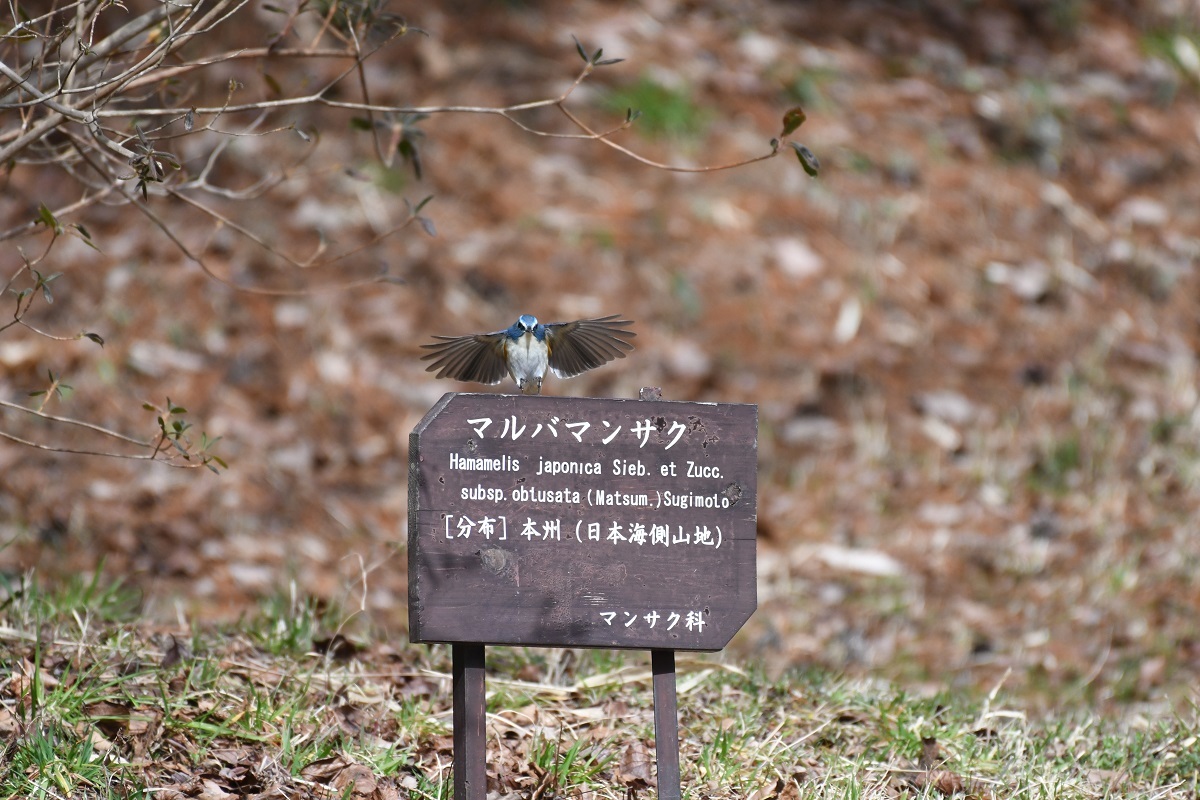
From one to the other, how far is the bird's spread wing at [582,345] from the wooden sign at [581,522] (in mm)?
201

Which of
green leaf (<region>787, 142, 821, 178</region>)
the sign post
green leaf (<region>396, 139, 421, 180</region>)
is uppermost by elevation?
green leaf (<region>396, 139, 421, 180</region>)

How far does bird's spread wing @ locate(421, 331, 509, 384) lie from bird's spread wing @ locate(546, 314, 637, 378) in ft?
0.41

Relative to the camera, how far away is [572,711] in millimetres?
3588

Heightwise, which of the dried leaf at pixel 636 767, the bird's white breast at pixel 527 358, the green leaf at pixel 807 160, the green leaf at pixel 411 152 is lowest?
the dried leaf at pixel 636 767

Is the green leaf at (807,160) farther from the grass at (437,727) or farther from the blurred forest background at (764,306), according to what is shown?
the blurred forest background at (764,306)

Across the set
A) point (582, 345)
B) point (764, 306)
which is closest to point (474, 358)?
point (582, 345)

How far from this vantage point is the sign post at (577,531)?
2717mm

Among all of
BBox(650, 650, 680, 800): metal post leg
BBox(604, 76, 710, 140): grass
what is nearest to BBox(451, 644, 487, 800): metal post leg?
BBox(650, 650, 680, 800): metal post leg

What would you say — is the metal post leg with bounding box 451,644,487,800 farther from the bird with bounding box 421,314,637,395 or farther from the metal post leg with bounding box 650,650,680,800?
the bird with bounding box 421,314,637,395

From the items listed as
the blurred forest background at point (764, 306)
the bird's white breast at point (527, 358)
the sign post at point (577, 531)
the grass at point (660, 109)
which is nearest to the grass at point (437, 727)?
the sign post at point (577, 531)

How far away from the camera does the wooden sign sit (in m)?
2.71

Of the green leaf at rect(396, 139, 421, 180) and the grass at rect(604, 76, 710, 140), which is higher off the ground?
the grass at rect(604, 76, 710, 140)

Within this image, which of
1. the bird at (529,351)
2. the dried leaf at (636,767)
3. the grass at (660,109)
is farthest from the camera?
the grass at (660,109)

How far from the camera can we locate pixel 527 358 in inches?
115
